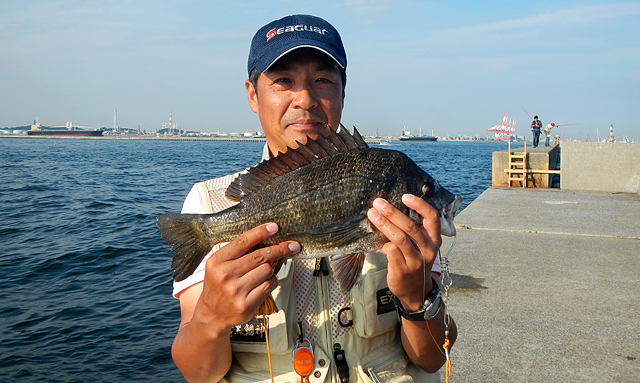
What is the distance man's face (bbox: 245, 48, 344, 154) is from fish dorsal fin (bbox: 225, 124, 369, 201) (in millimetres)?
282

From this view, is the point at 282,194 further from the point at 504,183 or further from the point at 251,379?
the point at 504,183

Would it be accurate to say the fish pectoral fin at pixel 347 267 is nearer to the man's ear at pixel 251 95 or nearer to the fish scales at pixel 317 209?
the fish scales at pixel 317 209

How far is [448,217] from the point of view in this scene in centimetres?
243

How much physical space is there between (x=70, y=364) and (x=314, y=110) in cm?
660

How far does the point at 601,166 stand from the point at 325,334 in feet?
53.0

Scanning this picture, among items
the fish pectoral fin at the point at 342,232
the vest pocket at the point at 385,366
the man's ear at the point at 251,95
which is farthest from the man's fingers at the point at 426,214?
the man's ear at the point at 251,95

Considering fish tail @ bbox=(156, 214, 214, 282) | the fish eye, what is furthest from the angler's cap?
fish tail @ bbox=(156, 214, 214, 282)

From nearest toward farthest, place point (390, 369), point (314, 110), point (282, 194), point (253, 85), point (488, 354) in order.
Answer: point (282, 194) → point (390, 369) → point (314, 110) → point (253, 85) → point (488, 354)

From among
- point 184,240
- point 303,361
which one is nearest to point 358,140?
point 184,240

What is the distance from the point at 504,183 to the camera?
17688 millimetres

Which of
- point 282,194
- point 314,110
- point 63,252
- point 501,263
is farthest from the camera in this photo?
point 63,252

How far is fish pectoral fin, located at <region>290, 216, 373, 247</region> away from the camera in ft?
7.24

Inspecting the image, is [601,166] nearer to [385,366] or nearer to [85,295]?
[85,295]

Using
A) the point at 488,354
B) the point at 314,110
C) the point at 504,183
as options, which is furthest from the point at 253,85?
the point at 504,183
